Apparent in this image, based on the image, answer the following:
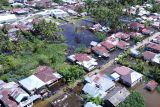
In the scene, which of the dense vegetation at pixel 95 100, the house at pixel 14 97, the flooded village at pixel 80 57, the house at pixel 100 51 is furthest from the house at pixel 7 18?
the dense vegetation at pixel 95 100

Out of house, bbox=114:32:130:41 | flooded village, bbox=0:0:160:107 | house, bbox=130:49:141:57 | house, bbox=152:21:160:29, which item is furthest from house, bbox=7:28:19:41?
house, bbox=152:21:160:29

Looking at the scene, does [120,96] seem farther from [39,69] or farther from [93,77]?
[39,69]

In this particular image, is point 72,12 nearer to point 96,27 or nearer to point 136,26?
point 96,27

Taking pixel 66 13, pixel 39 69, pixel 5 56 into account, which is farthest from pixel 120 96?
pixel 66 13

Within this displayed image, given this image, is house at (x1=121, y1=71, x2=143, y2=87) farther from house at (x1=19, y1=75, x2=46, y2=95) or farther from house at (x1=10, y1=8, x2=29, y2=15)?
house at (x1=10, y1=8, x2=29, y2=15)

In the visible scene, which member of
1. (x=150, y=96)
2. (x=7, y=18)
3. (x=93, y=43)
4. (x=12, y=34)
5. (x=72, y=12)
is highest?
(x=7, y=18)

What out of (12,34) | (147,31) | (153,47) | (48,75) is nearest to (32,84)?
(48,75)

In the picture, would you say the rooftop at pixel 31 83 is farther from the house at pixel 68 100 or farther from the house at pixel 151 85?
the house at pixel 151 85

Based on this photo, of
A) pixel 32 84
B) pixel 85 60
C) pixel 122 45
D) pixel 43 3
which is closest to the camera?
pixel 32 84
